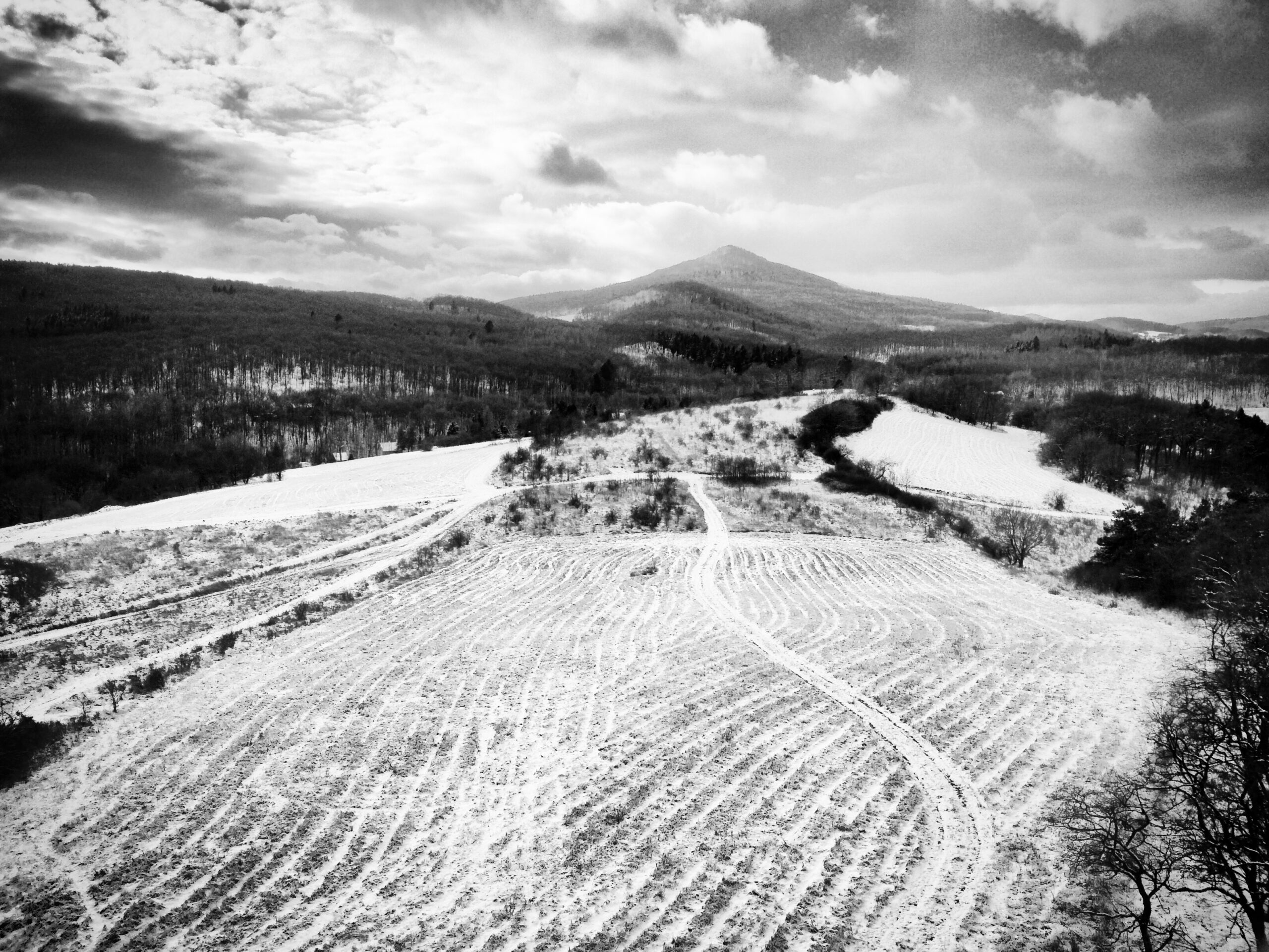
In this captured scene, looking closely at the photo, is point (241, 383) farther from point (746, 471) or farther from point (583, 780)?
point (583, 780)

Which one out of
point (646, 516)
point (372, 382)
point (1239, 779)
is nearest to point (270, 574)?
point (646, 516)

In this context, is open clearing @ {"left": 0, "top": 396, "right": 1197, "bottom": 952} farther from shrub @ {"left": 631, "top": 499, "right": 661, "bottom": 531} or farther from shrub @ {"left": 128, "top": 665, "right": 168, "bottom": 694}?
shrub @ {"left": 631, "top": 499, "right": 661, "bottom": 531}

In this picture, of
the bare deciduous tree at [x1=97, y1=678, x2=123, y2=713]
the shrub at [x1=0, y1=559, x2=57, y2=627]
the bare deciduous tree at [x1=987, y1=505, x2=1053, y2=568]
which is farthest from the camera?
the bare deciduous tree at [x1=987, y1=505, x2=1053, y2=568]

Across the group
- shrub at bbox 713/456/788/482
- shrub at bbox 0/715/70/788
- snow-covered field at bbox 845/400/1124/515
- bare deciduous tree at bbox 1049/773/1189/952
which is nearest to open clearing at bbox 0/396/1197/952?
shrub at bbox 0/715/70/788

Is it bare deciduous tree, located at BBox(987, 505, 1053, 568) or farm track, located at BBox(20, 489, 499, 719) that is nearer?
farm track, located at BBox(20, 489, 499, 719)

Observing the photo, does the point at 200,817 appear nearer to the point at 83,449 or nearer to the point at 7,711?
the point at 7,711

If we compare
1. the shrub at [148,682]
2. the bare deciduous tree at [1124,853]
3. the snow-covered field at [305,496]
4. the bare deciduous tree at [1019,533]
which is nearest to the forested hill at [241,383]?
the snow-covered field at [305,496]
